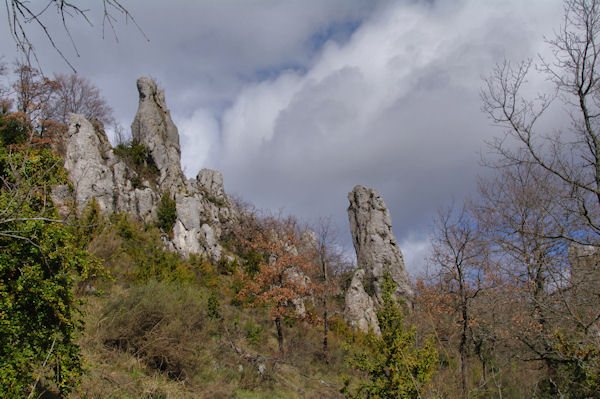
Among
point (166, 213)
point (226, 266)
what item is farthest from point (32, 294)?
Answer: point (166, 213)

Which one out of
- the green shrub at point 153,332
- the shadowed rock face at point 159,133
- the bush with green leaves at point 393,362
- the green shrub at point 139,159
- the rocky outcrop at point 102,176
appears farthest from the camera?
the shadowed rock face at point 159,133

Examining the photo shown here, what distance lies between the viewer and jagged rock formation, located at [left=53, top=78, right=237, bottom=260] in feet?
65.3

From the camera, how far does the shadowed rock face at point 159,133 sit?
82.5 ft

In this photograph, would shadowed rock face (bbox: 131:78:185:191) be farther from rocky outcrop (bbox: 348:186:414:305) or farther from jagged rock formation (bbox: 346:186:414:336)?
rocky outcrop (bbox: 348:186:414:305)

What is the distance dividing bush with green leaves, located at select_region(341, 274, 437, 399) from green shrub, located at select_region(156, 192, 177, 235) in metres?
18.4

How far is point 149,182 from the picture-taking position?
78.2 ft

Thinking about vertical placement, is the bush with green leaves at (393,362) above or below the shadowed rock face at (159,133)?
below

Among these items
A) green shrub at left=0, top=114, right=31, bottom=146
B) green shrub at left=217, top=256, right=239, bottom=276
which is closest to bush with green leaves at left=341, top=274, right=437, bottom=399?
green shrub at left=217, top=256, right=239, bottom=276

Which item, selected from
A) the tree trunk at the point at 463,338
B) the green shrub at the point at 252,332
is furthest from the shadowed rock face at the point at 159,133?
the tree trunk at the point at 463,338

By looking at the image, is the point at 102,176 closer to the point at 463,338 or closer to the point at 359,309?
the point at 359,309

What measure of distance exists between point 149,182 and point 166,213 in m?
3.43

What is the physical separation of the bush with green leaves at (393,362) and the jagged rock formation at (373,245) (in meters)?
18.5

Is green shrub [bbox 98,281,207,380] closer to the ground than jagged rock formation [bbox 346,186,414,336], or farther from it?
closer to the ground

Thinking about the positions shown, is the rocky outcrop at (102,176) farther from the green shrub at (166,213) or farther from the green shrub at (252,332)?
the green shrub at (252,332)
